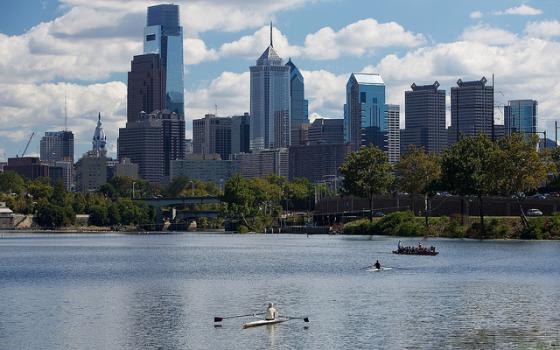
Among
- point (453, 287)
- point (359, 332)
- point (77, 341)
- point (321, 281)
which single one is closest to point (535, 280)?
point (453, 287)

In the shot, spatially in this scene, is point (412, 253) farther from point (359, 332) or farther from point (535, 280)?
point (359, 332)

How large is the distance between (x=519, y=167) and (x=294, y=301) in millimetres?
105195

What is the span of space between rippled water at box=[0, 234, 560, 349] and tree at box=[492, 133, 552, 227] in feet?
125

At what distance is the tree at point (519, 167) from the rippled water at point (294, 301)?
38094 mm

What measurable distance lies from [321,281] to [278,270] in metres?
17.6

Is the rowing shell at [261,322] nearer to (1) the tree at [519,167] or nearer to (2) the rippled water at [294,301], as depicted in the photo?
(2) the rippled water at [294,301]

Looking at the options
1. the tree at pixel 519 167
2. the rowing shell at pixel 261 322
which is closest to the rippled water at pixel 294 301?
the rowing shell at pixel 261 322

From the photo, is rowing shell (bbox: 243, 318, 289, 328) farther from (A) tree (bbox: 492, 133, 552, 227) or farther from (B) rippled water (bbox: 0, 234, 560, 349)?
(A) tree (bbox: 492, 133, 552, 227)

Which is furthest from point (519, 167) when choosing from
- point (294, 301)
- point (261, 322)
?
point (261, 322)

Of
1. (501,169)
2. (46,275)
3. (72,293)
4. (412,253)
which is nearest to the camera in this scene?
(72,293)

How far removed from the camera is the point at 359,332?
241 feet

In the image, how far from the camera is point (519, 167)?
189m

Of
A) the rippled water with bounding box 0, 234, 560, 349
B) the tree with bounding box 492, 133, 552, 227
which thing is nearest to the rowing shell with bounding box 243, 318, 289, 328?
the rippled water with bounding box 0, 234, 560, 349

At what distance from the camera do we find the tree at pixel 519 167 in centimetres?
18662
